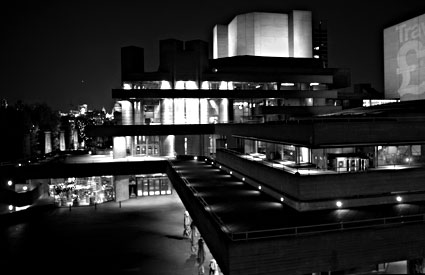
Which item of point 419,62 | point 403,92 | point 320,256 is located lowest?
point 320,256

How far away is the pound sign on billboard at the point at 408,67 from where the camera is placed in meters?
66.0

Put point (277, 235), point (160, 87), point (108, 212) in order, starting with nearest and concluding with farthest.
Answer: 1. point (277, 235)
2. point (108, 212)
3. point (160, 87)

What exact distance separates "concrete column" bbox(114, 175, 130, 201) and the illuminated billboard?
4983 cm

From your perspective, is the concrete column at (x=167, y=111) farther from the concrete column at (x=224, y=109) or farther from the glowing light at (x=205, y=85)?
the concrete column at (x=224, y=109)

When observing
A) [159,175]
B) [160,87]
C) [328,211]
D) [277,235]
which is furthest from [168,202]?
[277,235]

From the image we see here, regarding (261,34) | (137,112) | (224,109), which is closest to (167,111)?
(137,112)

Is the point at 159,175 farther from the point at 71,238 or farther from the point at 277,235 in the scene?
the point at 277,235

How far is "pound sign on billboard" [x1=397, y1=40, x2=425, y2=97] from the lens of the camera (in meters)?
66.0

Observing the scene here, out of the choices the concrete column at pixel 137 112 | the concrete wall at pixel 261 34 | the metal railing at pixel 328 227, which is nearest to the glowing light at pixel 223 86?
the concrete wall at pixel 261 34

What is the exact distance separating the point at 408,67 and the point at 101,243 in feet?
201

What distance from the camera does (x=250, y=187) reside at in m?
29.9

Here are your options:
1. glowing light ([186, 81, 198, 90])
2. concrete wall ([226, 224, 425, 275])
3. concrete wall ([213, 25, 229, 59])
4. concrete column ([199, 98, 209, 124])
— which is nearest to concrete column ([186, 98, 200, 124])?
concrete column ([199, 98, 209, 124])

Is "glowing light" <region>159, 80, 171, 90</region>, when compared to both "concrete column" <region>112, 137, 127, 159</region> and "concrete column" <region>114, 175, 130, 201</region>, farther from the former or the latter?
"concrete column" <region>114, 175, 130, 201</region>

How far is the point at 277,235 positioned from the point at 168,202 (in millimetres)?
33097
